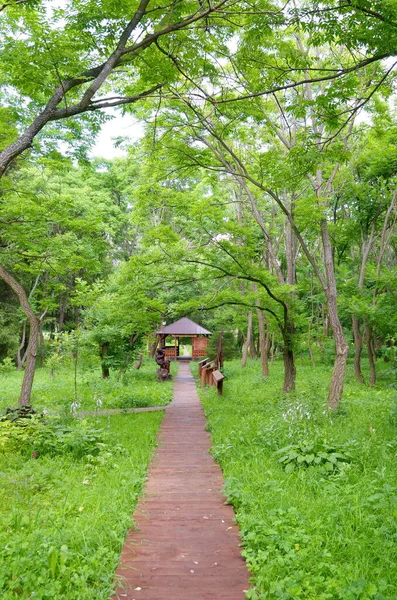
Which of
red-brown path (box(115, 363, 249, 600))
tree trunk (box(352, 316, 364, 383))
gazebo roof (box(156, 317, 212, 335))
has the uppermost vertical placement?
gazebo roof (box(156, 317, 212, 335))

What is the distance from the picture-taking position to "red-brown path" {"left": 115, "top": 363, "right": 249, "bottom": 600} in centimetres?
299

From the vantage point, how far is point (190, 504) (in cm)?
448

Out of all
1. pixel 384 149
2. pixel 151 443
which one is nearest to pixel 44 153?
pixel 151 443

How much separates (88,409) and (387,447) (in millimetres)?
6626

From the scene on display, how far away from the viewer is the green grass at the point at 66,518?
2.89 m

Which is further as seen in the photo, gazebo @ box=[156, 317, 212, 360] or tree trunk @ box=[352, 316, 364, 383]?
gazebo @ box=[156, 317, 212, 360]

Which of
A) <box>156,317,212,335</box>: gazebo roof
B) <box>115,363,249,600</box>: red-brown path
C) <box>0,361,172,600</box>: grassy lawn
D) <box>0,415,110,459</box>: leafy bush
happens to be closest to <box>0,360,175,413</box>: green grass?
<box>0,361,172,600</box>: grassy lawn

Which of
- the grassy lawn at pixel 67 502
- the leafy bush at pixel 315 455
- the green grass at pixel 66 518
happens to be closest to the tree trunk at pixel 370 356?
the grassy lawn at pixel 67 502

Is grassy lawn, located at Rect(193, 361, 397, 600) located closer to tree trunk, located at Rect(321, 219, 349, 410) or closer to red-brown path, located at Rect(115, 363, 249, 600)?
red-brown path, located at Rect(115, 363, 249, 600)

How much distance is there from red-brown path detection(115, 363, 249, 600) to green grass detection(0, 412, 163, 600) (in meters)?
0.16

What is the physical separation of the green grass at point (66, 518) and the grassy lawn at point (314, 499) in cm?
111

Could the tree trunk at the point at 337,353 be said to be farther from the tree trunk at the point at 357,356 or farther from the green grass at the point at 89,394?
the tree trunk at the point at 357,356

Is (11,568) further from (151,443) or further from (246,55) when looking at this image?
(246,55)

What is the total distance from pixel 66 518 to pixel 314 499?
239 centimetres
